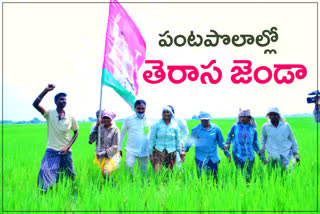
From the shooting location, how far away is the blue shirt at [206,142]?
4.84 m

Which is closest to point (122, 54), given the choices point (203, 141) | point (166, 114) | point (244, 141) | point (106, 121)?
point (106, 121)

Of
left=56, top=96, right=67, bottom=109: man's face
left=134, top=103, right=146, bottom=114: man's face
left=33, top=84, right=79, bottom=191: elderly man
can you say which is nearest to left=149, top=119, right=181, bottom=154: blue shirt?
left=134, top=103, right=146, bottom=114: man's face

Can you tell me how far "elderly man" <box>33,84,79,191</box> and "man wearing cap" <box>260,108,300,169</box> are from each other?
143 inches

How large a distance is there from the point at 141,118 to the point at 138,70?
1128mm

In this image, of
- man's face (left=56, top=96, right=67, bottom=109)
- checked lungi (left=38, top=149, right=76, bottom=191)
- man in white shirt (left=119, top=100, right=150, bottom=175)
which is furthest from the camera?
man in white shirt (left=119, top=100, right=150, bottom=175)

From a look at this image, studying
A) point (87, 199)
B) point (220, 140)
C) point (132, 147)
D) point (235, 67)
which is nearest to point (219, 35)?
point (235, 67)

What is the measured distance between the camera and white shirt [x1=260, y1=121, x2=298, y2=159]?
494cm

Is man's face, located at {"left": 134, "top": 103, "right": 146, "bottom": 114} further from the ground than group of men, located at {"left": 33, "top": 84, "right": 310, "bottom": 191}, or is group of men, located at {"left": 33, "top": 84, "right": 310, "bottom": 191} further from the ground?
man's face, located at {"left": 134, "top": 103, "right": 146, "bottom": 114}

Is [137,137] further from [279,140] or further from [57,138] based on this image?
[279,140]

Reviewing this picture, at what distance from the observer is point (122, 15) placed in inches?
202

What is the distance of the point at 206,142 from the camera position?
4855 mm

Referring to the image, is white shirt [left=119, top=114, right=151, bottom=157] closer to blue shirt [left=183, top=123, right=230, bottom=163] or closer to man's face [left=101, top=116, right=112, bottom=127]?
man's face [left=101, top=116, right=112, bottom=127]

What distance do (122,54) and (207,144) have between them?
2332 mm

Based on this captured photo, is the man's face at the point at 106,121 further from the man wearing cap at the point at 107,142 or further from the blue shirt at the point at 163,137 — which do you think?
the blue shirt at the point at 163,137
